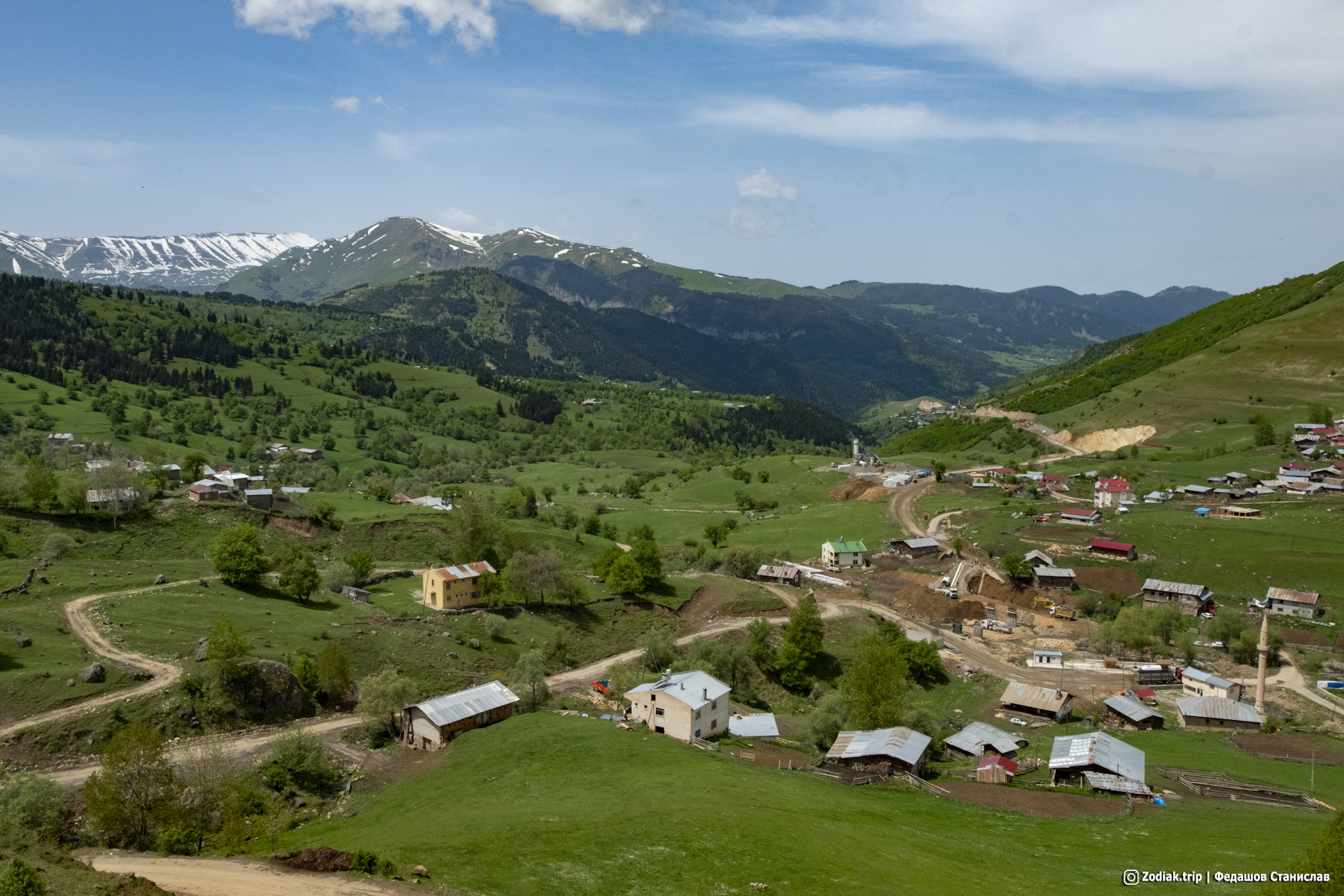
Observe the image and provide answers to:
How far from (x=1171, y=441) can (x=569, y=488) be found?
11715 cm

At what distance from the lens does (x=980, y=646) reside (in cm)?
8069

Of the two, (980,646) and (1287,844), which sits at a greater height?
(1287,844)

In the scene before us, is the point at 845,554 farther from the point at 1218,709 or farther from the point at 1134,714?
the point at 1218,709

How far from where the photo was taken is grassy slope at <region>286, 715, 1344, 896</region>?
2958cm

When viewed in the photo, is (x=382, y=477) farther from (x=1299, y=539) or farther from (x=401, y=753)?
(x=1299, y=539)

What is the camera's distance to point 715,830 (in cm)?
3338

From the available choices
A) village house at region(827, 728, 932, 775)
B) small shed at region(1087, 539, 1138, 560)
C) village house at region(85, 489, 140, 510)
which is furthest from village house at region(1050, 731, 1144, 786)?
village house at region(85, 489, 140, 510)

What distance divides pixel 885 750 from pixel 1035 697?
2173 centimetres

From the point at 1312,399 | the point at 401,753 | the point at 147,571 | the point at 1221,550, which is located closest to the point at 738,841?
the point at 401,753

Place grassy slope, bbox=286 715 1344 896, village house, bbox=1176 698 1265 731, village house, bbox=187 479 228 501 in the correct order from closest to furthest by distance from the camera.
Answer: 1. grassy slope, bbox=286 715 1344 896
2. village house, bbox=1176 698 1265 731
3. village house, bbox=187 479 228 501

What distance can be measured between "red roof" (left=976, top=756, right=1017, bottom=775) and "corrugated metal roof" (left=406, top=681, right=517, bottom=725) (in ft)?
101

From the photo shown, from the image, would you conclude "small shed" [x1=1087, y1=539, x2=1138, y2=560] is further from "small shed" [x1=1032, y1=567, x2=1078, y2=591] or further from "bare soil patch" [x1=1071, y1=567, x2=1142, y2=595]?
"small shed" [x1=1032, y1=567, x2=1078, y2=591]

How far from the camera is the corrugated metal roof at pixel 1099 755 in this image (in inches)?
1827

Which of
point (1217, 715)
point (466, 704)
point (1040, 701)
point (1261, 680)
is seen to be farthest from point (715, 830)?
point (1261, 680)
